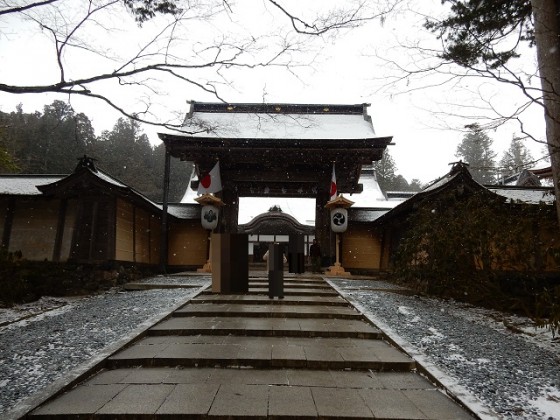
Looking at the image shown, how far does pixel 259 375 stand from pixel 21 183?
40.4 feet

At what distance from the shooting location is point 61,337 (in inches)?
196

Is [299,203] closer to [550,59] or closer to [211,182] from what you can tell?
[211,182]

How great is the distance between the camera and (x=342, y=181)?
1438 centimetres

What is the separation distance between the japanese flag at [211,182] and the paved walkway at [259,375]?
723cm

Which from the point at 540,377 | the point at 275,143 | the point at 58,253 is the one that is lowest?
the point at 540,377

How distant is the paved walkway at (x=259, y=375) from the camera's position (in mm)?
2814

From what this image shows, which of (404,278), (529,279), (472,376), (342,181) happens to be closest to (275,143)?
(342,181)

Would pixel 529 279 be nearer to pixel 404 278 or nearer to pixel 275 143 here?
pixel 404 278

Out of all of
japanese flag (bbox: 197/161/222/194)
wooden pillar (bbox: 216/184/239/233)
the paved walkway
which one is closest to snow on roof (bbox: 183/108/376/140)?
japanese flag (bbox: 197/161/222/194)

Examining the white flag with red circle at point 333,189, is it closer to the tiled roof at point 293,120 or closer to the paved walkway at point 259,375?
the tiled roof at point 293,120

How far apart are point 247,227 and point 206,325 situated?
1332cm

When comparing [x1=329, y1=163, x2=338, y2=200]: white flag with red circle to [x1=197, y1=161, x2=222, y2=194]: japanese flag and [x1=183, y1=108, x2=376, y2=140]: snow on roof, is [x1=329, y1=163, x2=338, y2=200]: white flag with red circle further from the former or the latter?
[x1=197, y1=161, x2=222, y2=194]: japanese flag

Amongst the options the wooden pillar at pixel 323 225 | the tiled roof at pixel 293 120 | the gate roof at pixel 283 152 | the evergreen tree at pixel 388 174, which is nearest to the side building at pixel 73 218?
the gate roof at pixel 283 152

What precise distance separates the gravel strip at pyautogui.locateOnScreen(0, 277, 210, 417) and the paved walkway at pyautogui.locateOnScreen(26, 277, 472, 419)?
45 centimetres
